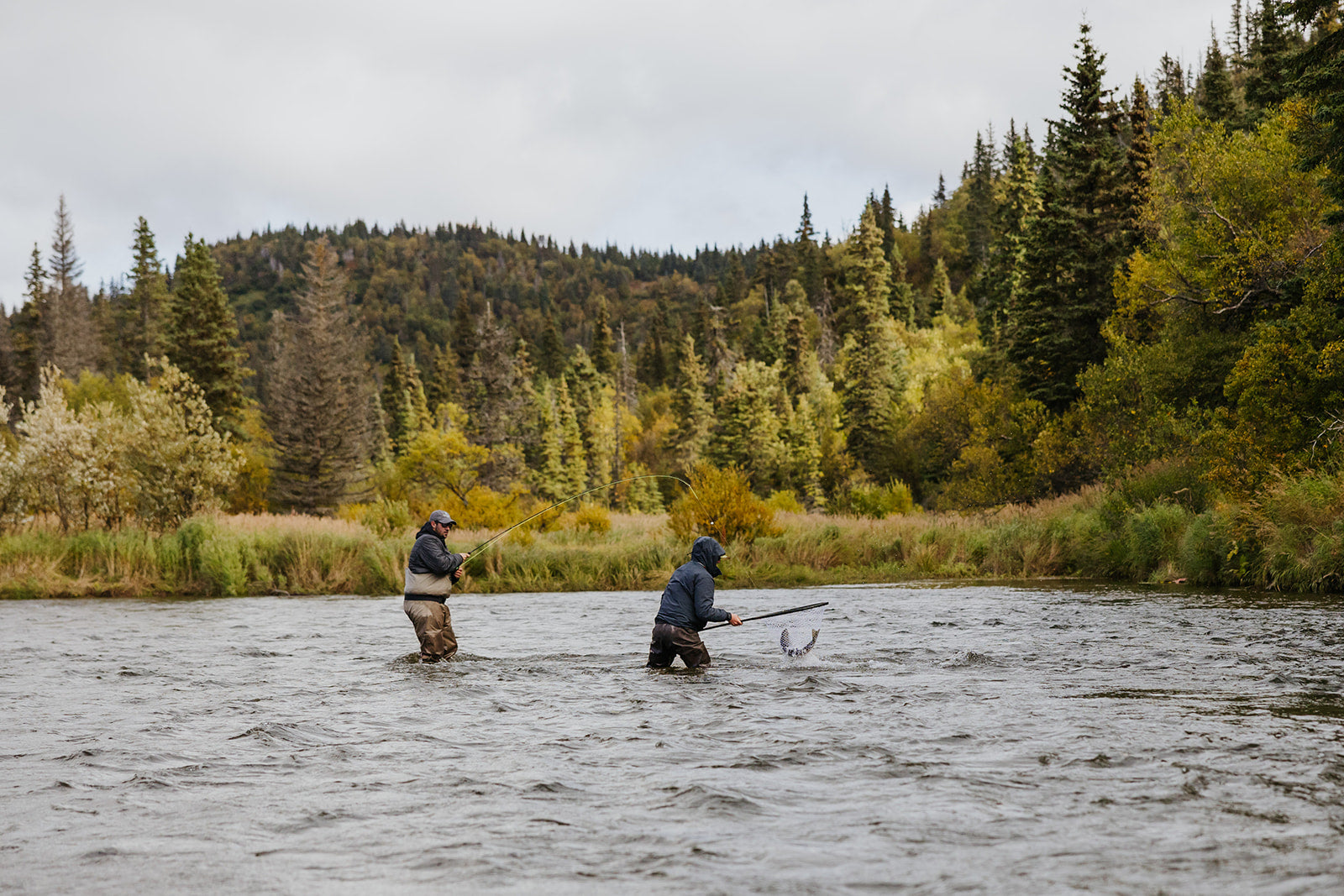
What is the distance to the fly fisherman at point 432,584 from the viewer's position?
46.0 ft

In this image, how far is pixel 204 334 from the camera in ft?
185

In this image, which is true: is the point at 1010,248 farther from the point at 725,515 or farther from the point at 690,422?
the point at 725,515

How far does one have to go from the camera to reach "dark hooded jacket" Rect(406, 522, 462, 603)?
14.0m

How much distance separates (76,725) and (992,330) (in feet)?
182

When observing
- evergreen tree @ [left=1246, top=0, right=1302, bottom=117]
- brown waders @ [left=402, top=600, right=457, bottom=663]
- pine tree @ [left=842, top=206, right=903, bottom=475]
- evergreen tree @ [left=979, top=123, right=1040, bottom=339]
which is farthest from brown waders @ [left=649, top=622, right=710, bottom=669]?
pine tree @ [left=842, top=206, right=903, bottom=475]

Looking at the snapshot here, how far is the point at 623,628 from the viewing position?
18.2 m

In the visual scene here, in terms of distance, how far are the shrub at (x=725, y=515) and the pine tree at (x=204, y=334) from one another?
34339 millimetres

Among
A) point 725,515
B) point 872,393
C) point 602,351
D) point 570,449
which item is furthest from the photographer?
point 602,351

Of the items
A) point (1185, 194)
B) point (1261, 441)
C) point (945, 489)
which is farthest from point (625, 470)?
point (1261, 441)

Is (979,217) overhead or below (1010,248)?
overhead

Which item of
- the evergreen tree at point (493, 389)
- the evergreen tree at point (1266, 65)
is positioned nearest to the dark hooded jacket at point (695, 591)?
the evergreen tree at point (1266, 65)

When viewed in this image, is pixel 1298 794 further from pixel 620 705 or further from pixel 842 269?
pixel 842 269

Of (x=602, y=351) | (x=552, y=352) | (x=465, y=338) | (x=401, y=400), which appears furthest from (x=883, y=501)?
(x=552, y=352)

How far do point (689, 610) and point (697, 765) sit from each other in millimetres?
4389
